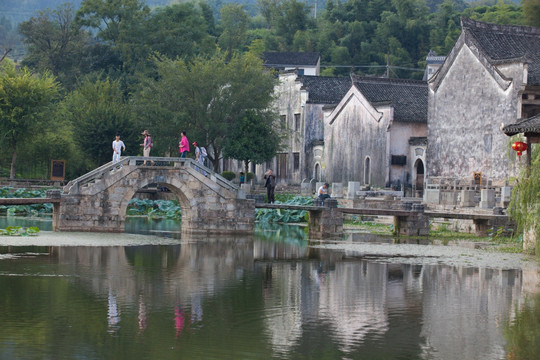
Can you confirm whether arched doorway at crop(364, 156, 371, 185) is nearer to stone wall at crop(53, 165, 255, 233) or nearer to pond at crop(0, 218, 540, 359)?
stone wall at crop(53, 165, 255, 233)

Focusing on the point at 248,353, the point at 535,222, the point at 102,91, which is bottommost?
the point at 248,353

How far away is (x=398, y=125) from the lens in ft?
183

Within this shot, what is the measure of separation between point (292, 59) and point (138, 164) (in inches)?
2219

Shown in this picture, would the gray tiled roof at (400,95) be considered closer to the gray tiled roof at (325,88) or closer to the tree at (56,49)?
the gray tiled roof at (325,88)

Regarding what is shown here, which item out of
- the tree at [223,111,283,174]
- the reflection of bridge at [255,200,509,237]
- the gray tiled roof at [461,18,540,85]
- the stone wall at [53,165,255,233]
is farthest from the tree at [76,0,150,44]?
the reflection of bridge at [255,200,509,237]

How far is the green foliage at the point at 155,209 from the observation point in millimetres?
50812

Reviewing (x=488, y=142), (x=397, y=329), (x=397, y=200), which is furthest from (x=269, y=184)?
(x=397, y=329)

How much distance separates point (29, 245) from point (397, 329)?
15386 mm

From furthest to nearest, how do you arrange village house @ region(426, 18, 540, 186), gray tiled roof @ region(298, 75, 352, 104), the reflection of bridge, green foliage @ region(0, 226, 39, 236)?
1. gray tiled roof @ region(298, 75, 352, 104)
2. village house @ region(426, 18, 540, 186)
3. the reflection of bridge
4. green foliage @ region(0, 226, 39, 236)

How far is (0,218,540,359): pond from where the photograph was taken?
1560 cm

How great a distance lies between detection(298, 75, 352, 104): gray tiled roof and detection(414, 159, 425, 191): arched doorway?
10334 millimetres

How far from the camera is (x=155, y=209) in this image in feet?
173

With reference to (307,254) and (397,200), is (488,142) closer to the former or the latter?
(397,200)

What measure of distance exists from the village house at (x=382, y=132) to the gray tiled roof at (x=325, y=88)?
4.15m
